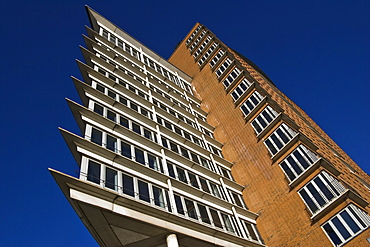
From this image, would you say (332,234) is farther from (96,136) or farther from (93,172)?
(96,136)

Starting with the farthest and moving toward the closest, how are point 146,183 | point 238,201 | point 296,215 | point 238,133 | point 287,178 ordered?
point 238,133, point 238,201, point 287,178, point 296,215, point 146,183

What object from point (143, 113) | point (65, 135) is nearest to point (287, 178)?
point (143, 113)

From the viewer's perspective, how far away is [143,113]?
93.3ft

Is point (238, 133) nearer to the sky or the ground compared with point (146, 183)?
nearer to the sky

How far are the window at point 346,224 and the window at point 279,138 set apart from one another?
7.79 metres

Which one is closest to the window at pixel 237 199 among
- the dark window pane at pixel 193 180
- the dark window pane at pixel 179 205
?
the dark window pane at pixel 193 180

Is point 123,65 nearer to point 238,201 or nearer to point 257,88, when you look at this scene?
point 257,88

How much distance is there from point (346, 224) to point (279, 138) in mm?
9400

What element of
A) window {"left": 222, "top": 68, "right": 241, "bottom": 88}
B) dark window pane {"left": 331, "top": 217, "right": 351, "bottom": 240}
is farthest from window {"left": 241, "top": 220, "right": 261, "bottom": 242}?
window {"left": 222, "top": 68, "right": 241, "bottom": 88}

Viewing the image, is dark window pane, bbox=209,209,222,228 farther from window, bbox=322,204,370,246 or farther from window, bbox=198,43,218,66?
window, bbox=198,43,218,66

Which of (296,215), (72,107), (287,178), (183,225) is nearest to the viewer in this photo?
(183,225)

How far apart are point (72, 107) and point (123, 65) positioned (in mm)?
13986

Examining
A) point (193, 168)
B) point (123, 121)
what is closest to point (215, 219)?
point (193, 168)

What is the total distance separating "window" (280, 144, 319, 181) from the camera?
2411 centimetres
